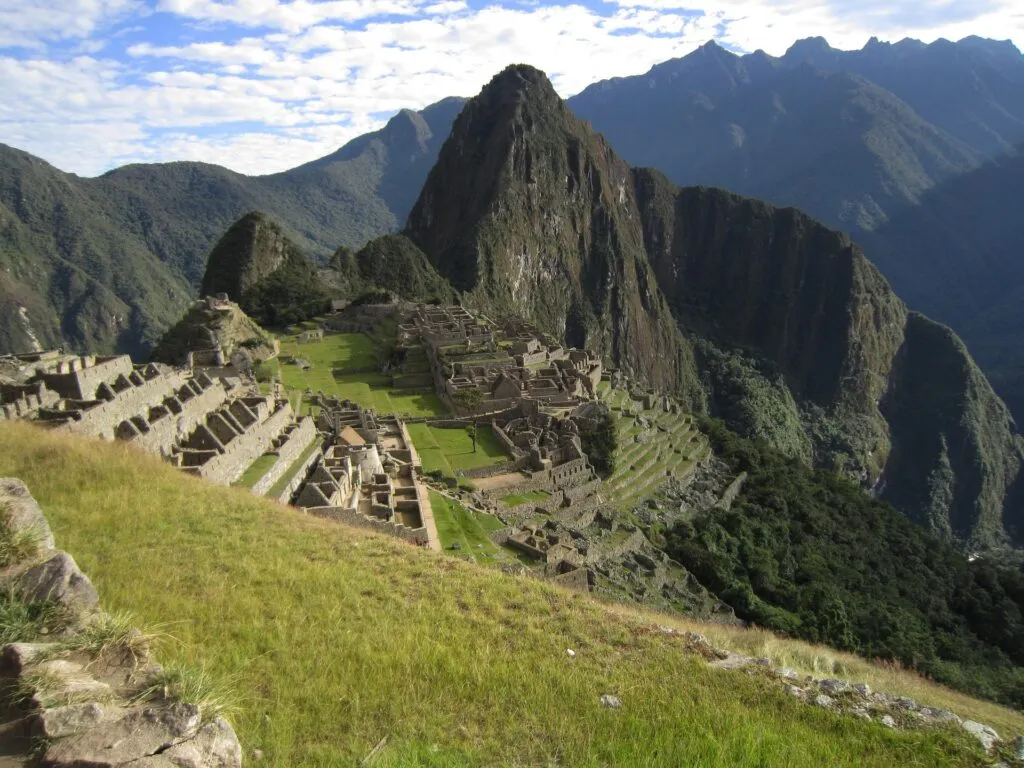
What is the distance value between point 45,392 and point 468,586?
12.7m

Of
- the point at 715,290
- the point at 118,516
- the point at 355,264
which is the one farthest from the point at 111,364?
the point at 715,290

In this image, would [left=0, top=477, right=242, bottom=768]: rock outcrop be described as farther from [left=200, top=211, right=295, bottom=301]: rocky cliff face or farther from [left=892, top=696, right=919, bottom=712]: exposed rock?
[left=200, top=211, right=295, bottom=301]: rocky cliff face

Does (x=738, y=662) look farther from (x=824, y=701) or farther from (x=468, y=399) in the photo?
(x=468, y=399)

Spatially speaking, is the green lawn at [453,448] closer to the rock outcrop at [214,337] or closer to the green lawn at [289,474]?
the green lawn at [289,474]

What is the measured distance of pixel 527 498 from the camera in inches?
1083

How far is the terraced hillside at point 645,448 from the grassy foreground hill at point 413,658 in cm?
2412

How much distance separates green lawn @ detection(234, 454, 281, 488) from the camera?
16.6 meters

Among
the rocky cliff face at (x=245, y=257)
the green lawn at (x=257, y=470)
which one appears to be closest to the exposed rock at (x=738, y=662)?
the green lawn at (x=257, y=470)

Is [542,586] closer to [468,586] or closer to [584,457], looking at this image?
[468,586]

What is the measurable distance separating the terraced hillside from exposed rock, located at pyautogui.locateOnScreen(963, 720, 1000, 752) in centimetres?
2549

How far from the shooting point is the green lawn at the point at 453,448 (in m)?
27.7

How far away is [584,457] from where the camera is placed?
105 feet

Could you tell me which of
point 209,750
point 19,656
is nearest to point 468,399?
point 19,656

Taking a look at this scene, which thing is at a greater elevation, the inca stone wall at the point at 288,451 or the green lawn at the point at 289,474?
the inca stone wall at the point at 288,451
